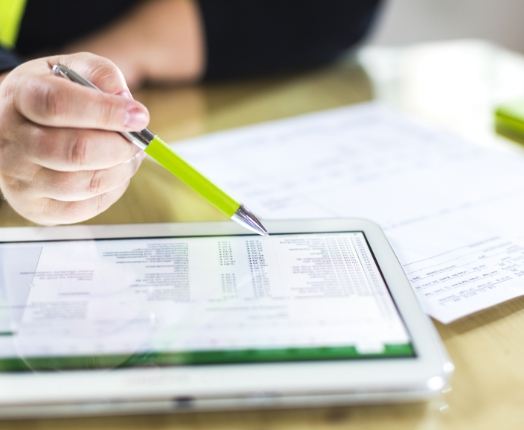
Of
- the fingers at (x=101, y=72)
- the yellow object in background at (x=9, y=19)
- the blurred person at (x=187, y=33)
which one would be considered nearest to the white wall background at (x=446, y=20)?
the blurred person at (x=187, y=33)

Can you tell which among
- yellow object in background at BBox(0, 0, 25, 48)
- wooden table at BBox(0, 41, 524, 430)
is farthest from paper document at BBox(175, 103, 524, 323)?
yellow object in background at BBox(0, 0, 25, 48)

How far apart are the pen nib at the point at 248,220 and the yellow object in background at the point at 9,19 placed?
0.41 m

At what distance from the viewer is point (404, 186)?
0.50 m

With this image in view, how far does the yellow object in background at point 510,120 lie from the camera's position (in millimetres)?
603

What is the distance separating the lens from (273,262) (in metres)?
0.35

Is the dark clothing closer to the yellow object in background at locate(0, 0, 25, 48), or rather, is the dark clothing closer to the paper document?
the yellow object in background at locate(0, 0, 25, 48)

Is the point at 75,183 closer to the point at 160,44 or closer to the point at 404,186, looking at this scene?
the point at 404,186

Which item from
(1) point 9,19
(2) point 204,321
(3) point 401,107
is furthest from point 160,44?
(2) point 204,321

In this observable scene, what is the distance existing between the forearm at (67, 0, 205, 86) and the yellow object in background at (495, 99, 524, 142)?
33 cm

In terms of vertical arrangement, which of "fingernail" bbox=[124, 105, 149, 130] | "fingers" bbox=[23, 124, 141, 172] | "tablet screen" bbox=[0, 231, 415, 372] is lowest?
"tablet screen" bbox=[0, 231, 415, 372]

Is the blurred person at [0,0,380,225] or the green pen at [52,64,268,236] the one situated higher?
the blurred person at [0,0,380,225]

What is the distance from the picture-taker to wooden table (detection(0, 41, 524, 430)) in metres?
0.27

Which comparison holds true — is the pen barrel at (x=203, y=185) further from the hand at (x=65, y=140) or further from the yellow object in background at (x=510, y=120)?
the yellow object in background at (x=510, y=120)

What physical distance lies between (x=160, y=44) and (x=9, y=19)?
0.16 metres
